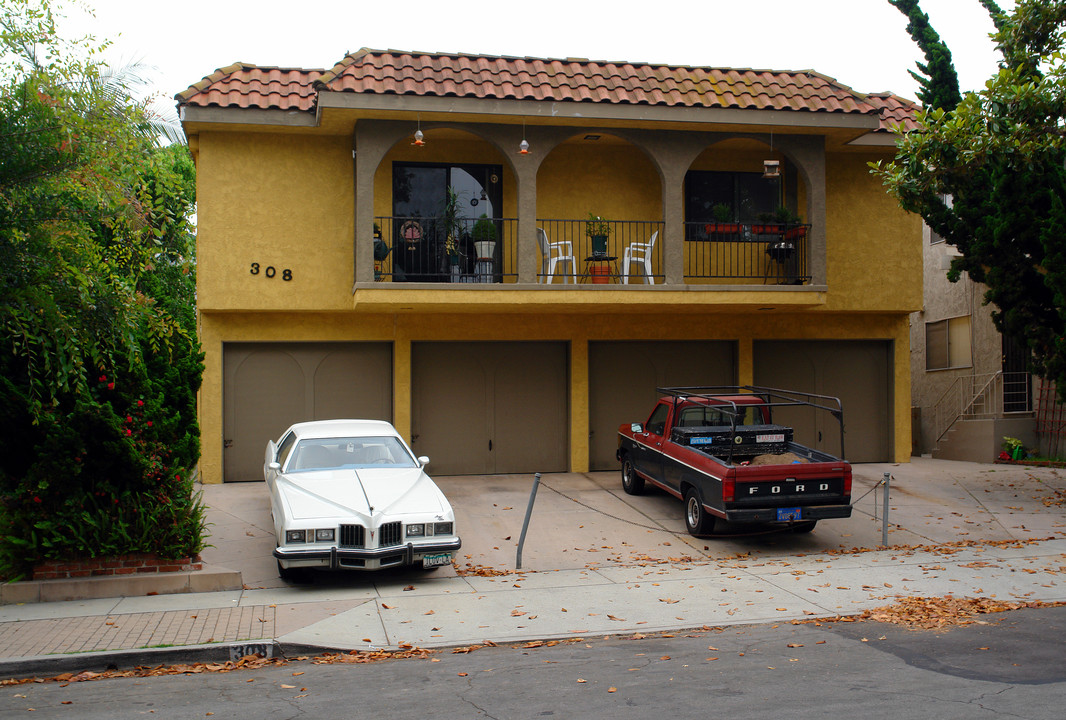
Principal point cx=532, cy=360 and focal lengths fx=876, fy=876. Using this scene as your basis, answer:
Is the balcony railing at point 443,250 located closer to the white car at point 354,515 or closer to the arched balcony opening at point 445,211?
the arched balcony opening at point 445,211

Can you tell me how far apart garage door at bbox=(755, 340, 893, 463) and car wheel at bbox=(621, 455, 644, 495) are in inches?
170

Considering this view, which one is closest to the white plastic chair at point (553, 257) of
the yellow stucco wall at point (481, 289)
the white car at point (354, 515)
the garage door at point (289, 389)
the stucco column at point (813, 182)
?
the yellow stucco wall at point (481, 289)

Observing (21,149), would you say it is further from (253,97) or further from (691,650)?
(253,97)

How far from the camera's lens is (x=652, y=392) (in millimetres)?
16609

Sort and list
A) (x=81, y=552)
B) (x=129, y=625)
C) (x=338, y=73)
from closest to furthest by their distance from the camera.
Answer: (x=129, y=625), (x=81, y=552), (x=338, y=73)

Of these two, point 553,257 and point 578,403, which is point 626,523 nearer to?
point 578,403

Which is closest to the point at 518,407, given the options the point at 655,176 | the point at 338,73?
the point at 655,176

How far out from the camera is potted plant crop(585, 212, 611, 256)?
48.7ft

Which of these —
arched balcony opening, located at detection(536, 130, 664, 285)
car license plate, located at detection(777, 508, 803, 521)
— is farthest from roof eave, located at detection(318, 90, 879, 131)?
car license plate, located at detection(777, 508, 803, 521)

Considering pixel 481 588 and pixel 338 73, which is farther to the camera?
pixel 338 73

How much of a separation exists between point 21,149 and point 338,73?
7890 millimetres

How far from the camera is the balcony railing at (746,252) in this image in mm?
15758

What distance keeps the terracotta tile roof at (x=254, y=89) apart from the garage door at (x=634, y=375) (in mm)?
6720

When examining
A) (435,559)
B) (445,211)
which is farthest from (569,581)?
(445,211)
